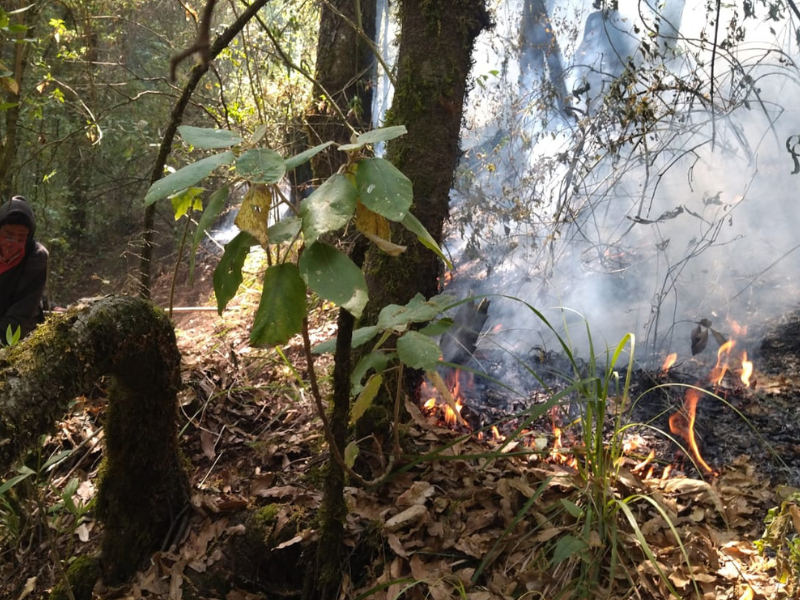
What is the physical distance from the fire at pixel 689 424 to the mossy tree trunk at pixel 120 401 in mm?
2371

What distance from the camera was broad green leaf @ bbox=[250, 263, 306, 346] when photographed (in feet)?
4.38

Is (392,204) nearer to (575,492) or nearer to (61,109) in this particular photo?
(575,492)

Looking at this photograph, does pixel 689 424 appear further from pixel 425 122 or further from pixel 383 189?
pixel 383 189

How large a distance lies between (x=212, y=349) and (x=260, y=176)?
105 inches

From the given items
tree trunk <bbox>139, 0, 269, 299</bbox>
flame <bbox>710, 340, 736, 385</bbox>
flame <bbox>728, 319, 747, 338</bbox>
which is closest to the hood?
tree trunk <bbox>139, 0, 269, 299</bbox>

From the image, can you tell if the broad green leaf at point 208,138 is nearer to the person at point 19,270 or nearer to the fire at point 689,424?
the fire at point 689,424

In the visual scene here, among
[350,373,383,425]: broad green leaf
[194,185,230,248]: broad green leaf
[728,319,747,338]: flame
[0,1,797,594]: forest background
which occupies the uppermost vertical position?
[0,1,797,594]: forest background

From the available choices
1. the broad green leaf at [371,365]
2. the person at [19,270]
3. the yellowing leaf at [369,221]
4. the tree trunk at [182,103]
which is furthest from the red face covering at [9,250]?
the yellowing leaf at [369,221]

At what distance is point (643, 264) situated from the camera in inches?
195

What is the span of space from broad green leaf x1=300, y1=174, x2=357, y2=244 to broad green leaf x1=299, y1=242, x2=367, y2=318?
0.23 feet

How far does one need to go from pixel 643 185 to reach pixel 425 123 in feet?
9.18

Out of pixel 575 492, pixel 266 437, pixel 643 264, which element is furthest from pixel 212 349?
pixel 643 264

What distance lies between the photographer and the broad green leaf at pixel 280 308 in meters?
1.33

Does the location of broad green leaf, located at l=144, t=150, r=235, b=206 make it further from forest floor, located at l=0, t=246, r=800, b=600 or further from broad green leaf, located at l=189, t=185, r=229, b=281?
forest floor, located at l=0, t=246, r=800, b=600
